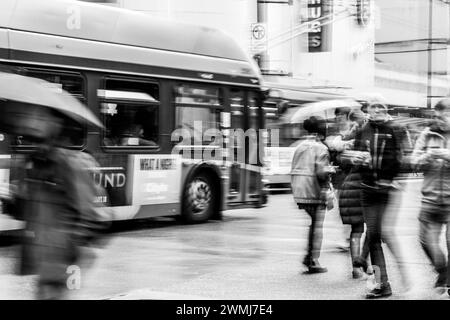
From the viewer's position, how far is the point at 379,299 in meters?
7.66

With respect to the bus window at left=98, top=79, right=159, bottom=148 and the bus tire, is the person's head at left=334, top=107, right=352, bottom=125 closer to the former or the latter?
the bus window at left=98, top=79, right=159, bottom=148

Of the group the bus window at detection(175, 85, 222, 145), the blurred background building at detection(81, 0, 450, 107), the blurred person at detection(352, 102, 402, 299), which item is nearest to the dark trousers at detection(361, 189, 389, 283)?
the blurred person at detection(352, 102, 402, 299)

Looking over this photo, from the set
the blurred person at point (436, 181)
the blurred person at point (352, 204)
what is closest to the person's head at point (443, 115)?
the blurred person at point (436, 181)

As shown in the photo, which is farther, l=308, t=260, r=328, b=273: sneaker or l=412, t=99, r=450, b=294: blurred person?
l=308, t=260, r=328, b=273: sneaker

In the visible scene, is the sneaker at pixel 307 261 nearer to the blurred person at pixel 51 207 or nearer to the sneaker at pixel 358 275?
the sneaker at pixel 358 275

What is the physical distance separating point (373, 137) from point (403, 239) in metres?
5.30

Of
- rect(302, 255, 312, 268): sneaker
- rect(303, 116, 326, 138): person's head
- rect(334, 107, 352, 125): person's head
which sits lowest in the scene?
rect(302, 255, 312, 268): sneaker

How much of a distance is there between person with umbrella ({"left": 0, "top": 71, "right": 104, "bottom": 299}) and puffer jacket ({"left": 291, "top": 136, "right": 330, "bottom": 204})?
479cm

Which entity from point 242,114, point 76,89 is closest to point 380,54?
point 242,114

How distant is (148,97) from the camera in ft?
43.3

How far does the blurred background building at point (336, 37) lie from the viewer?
2938 centimetres

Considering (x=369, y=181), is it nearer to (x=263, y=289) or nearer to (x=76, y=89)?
(x=263, y=289)

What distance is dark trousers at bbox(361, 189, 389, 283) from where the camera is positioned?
7496mm

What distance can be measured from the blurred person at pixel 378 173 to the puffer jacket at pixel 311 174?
1.42m
